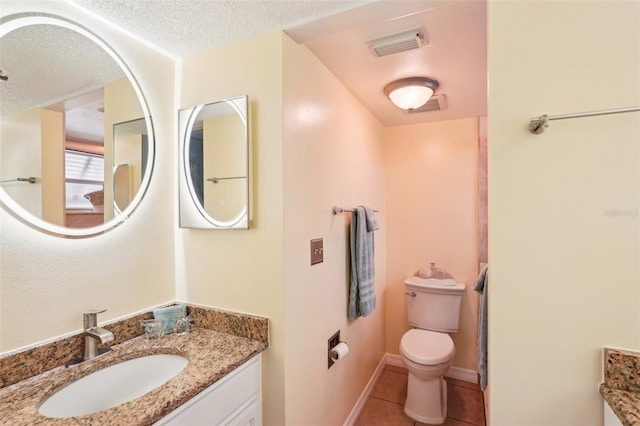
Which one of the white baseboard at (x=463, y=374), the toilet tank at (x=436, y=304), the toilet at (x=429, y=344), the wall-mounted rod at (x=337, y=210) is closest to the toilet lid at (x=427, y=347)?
the toilet at (x=429, y=344)

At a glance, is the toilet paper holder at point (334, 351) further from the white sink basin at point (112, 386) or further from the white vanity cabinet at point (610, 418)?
the white vanity cabinet at point (610, 418)

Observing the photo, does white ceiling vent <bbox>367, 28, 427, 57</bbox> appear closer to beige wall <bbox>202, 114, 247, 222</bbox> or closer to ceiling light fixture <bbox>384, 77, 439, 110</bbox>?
ceiling light fixture <bbox>384, 77, 439, 110</bbox>

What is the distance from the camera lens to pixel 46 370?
42.8 inches

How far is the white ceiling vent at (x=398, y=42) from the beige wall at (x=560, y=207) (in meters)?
0.37

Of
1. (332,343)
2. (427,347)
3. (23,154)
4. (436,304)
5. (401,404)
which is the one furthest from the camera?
(436,304)

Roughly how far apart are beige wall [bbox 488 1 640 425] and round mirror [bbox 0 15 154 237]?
1.54m

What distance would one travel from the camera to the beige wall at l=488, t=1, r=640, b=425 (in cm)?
96

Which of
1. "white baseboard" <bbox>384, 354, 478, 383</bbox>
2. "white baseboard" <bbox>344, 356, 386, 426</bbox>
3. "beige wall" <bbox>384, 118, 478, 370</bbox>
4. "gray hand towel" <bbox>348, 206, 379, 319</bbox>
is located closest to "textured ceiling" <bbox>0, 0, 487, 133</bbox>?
"gray hand towel" <bbox>348, 206, 379, 319</bbox>

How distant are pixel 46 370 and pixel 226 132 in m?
1.15

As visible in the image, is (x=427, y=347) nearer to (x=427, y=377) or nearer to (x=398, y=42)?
(x=427, y=377)

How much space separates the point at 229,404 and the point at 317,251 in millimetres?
776

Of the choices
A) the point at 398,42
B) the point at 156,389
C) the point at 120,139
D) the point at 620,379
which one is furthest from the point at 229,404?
the point at 398,42

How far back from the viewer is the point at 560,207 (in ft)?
3.35

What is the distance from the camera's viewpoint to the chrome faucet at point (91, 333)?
1.15m
